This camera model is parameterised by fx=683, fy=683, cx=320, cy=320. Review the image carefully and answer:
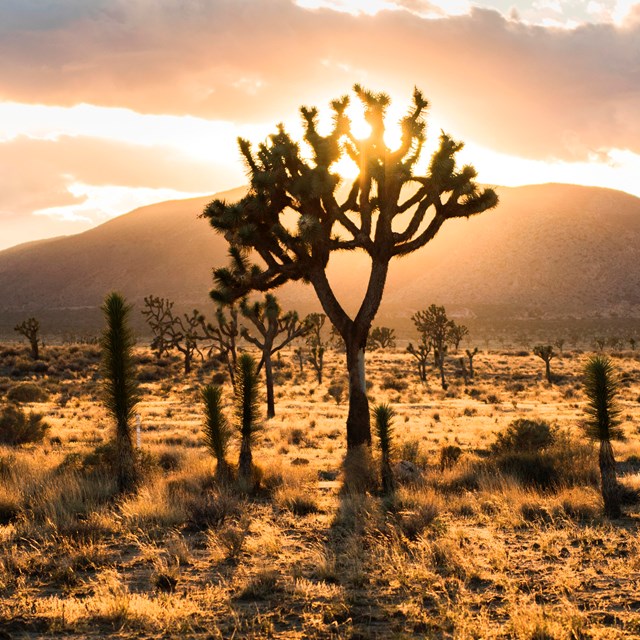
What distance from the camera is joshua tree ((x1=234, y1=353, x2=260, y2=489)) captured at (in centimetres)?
1175

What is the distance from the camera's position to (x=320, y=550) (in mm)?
8062

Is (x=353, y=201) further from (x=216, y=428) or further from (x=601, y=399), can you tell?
(x=601, y=399)

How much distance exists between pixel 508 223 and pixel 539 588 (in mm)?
137080

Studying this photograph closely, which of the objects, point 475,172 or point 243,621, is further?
point 475,172

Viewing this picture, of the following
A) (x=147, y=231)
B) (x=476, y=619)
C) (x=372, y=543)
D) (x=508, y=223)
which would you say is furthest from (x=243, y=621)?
(x=147, y=231)

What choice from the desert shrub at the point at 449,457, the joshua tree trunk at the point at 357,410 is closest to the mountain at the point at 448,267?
the desert shrub at the point at 449,457

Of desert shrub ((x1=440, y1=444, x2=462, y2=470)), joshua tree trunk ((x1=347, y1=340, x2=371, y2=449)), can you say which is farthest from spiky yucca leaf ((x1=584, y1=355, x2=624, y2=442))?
joshua tree trunk ((x1=347, y1=340, x2=371, y2=449))

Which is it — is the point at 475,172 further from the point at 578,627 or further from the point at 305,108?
the point at 578,627

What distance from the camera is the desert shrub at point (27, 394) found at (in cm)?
2966

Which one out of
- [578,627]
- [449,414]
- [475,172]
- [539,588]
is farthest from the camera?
[449,414]

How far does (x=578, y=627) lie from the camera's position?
559 centimetres

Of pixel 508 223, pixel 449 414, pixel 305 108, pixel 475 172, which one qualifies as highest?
pixel 508 223

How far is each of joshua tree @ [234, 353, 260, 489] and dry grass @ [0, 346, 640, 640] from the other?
0.45m

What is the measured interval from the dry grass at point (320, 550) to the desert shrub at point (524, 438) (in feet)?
1.32
